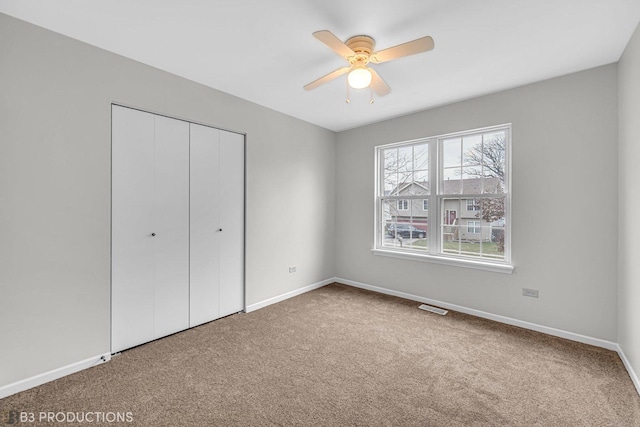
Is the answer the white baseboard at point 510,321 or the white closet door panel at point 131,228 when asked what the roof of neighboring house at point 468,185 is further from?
the white closet door panel at point 131,228

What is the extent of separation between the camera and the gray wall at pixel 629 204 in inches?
80.1

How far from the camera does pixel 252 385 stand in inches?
79.6

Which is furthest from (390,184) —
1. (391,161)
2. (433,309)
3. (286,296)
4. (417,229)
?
(286,296)

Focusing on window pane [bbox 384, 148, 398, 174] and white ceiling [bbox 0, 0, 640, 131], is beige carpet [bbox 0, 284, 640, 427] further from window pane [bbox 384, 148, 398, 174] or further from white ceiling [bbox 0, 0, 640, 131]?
white ceiling [bbox 0, 0, 640, 131]

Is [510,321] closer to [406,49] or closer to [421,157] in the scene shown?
[421,157]

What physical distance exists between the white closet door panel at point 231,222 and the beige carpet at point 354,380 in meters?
0.40

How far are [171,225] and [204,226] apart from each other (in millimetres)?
338

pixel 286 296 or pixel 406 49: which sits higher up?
pixel 406 49

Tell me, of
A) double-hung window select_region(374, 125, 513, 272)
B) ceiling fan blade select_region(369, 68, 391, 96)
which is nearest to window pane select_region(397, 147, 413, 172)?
double-hung window select_region(374, 125, 513, 272)

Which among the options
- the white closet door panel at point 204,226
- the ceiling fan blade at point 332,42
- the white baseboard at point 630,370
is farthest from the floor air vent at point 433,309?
the ceiling fan blade at point 332,42

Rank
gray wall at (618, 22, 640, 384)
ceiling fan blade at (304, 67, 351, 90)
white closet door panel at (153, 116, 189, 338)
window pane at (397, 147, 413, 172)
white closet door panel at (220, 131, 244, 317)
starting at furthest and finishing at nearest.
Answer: window pane at (397, 147, 413, 172) < white closet door panel at (220, 131, 244, 317) < white closet door panel at (153, 116, 189, 338) < ceiling fan blade at (304, 67, 351, 90) < gray wall at (618, 22, 640, 384)

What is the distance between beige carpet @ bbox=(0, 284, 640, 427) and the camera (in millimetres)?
1740

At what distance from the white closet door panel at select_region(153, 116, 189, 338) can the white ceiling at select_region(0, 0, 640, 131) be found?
691mm

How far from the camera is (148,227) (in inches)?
103
